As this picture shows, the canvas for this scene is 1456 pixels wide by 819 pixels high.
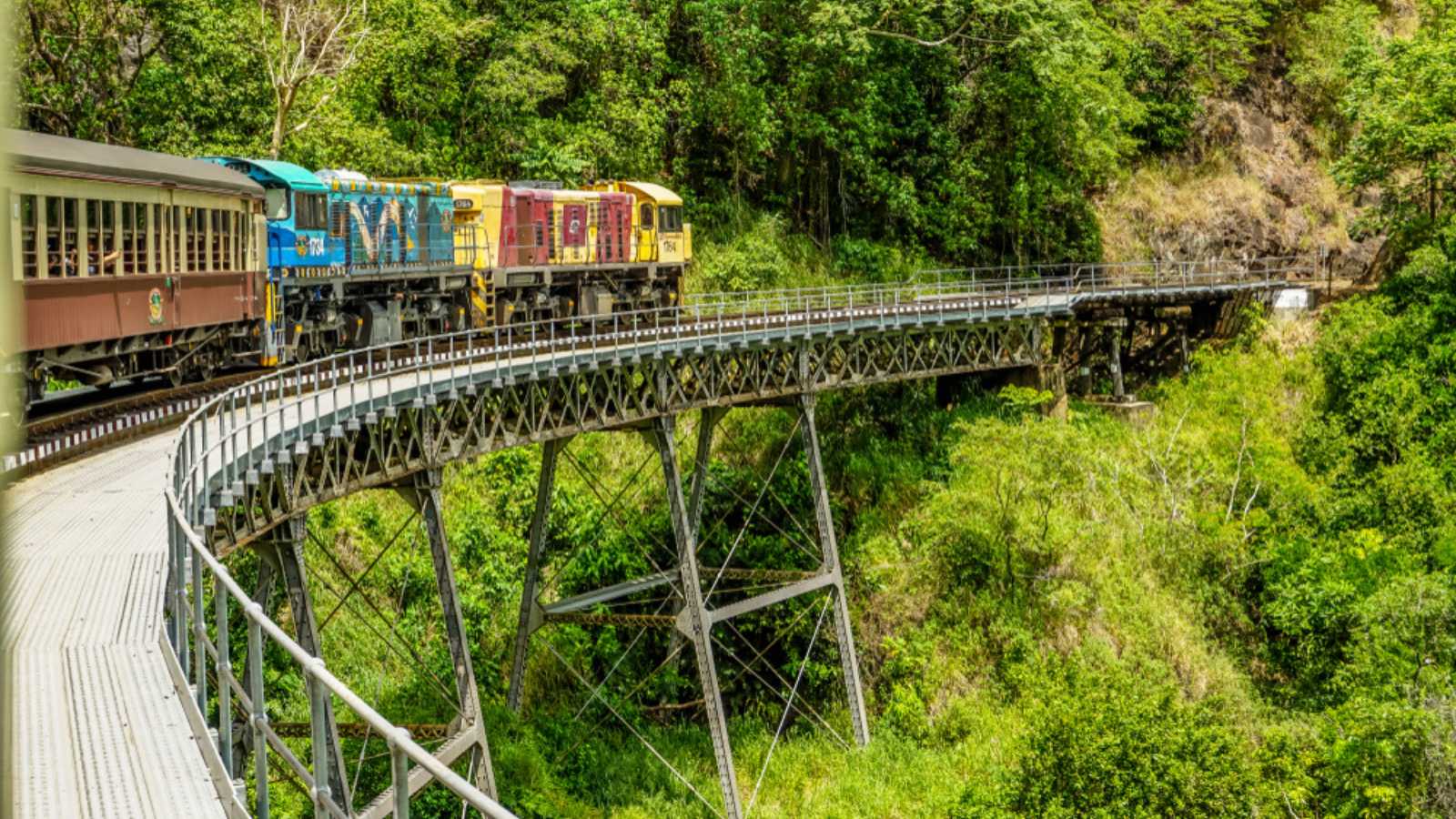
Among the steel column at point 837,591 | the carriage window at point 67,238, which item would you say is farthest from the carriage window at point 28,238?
the steel column at point 837,591

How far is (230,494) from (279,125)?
22.6 meters

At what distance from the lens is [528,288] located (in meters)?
36.5

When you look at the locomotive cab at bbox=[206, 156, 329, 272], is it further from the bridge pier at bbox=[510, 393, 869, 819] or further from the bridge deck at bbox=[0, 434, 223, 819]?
the bridge deck at bbox=[0, 434, 223, 819]

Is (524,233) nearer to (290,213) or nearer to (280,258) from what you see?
(290,213)

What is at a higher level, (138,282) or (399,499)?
(138,282)

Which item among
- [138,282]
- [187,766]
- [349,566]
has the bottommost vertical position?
[349,566]

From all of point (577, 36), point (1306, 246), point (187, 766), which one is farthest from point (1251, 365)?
point (187, 766)

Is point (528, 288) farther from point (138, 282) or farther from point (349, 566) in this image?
point (138, 282)

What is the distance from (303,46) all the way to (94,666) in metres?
30.3

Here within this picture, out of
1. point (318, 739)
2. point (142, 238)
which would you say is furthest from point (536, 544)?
point (318, 739)

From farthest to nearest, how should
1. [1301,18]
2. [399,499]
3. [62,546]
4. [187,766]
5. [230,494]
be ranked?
[1301,18] < [399,499] < [230,494] < [62,546] < [187,766]

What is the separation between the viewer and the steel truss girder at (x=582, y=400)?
59.4ft

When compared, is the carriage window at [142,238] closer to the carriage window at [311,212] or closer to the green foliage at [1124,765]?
the carriage window at [311,212]

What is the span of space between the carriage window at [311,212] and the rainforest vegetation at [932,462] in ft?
20.9
